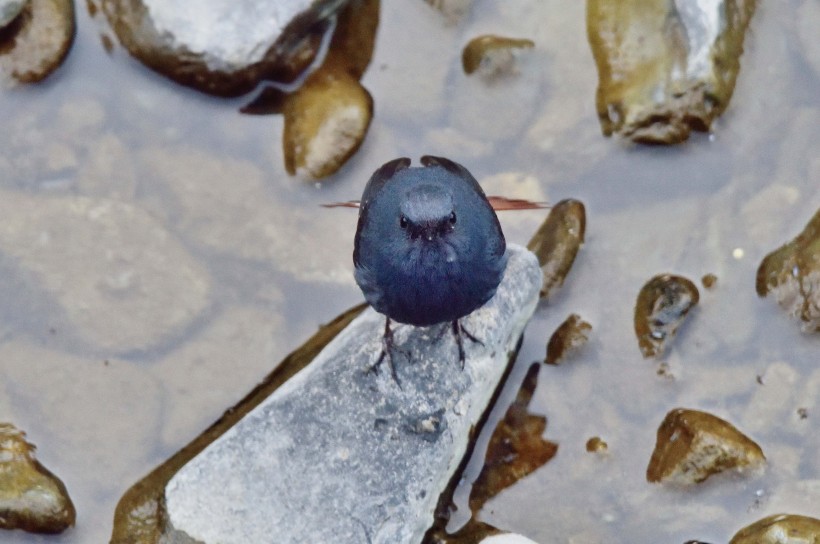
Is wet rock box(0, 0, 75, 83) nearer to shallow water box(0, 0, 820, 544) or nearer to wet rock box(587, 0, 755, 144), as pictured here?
shallow water box(0, 0, 820, 544)

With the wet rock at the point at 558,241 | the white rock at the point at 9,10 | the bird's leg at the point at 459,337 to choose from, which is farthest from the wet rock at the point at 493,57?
the white rock at the point at 9,10

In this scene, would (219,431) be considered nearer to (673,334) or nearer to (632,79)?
(673,334)

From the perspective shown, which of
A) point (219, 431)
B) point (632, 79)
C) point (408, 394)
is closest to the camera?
point (408, 394)

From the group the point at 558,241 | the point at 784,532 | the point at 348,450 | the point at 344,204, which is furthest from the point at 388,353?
the point at 784,532

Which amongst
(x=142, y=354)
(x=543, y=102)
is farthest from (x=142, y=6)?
(x=543, y=102)

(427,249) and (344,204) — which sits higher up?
(427,249)

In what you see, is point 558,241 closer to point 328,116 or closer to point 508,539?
point 328,116

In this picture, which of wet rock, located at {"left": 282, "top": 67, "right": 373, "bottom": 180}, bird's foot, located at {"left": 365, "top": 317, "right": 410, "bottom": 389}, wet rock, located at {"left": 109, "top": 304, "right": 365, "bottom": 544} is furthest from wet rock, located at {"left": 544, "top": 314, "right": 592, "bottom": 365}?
wet rock, located at {"left": 282, "top": 67, "right": 373, "bottom": 180}
